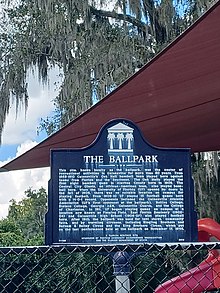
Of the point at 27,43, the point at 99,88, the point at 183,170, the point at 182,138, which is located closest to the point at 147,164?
the point at 183,170

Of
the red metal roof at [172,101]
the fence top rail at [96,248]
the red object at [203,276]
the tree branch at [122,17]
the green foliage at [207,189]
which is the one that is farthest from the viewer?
the tree branch at [122,17]

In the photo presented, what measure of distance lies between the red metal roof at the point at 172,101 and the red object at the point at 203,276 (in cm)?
88

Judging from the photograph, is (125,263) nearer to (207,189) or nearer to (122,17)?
(207,189)

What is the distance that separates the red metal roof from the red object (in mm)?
878

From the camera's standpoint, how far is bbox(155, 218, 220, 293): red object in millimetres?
4078

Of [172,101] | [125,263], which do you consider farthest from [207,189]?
[125,263]

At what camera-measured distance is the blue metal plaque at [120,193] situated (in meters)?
3.49

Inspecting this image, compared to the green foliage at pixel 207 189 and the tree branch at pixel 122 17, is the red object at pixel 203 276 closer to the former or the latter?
the green foliage at pixel 207 189

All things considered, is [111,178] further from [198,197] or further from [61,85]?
[61,85]

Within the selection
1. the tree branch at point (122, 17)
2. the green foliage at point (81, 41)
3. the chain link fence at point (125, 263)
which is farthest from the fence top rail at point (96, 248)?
the tree branch at point (122, 17)

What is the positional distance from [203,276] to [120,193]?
0.98m

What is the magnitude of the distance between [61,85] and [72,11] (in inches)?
42.5

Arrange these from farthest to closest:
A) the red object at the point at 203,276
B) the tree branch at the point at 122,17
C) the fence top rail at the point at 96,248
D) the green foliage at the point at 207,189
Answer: the tree branch at the point at 122,17 < the green foliage at the point at 207,189 < the red object at the point at 203,276 < the fence top rail at the point at 96,248

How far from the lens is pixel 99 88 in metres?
7.89
